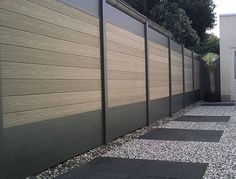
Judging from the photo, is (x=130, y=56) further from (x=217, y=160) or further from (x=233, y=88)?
(x=233, y=88)

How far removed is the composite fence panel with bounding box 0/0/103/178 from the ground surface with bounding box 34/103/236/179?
1.28 feet

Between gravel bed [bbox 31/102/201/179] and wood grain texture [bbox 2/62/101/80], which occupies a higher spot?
wood grain texture [bbox 2/62/101/80]

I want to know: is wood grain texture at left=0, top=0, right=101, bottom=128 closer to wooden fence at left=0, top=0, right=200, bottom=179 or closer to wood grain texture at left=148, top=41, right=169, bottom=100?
wooden fence at left=0, top=0, right=200, bottom=179

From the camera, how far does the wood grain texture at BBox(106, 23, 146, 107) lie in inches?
339

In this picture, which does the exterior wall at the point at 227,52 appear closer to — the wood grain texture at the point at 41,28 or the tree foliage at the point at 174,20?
the tree foliage at the point at 174,20

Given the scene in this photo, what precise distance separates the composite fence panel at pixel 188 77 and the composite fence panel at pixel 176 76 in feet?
3.43

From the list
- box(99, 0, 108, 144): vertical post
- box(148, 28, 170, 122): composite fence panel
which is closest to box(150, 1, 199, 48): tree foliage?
box(148, 28, 170, 122): composite fence panel

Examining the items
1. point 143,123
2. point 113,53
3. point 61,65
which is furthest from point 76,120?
point 143,123

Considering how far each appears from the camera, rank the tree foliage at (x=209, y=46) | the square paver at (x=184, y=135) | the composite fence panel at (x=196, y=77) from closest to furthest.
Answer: the square paver at (x=184, y=135), the composite fence panel at (x=196, y=77), the tree foliage at (x=209, y=46)

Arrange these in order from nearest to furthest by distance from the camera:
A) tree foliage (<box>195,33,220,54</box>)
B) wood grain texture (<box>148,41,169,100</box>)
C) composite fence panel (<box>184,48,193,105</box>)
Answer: wood grain texture (<box>148,41,169,100</box>)
composite fence panel (<box>184,48,193,105</box>)
tree foliage (<box>195,33,220,54</box>)

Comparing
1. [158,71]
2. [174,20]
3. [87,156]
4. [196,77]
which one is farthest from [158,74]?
[174,20]

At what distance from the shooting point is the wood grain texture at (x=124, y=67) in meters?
8.62

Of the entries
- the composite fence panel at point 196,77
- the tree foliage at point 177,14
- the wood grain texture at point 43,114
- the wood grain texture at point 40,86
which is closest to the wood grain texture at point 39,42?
the wood grain texture at point 40,86

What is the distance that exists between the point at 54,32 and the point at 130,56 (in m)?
4.14
